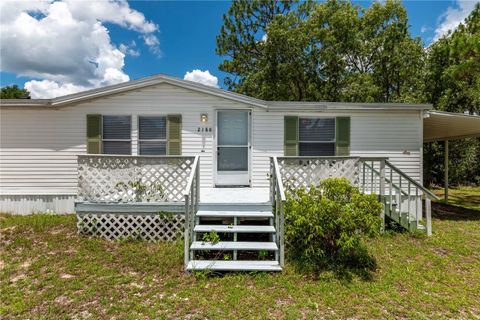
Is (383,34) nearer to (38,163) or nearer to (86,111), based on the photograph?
(86,111)

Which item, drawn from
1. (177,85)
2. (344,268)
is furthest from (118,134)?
(344,268)

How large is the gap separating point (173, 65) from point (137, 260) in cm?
1131

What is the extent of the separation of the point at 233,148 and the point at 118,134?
3140 millimetres

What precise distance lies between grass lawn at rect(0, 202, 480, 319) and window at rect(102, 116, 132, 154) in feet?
8.51

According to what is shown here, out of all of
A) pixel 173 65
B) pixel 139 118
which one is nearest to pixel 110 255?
pixel 139 118

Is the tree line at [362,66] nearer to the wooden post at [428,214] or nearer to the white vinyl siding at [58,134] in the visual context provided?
the white vinyl siding at [58,134]

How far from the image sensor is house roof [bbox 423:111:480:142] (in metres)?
6.70

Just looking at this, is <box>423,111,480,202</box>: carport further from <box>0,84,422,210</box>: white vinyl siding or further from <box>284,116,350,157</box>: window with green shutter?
<box>0,84,422,210</box>: white vinyl siding

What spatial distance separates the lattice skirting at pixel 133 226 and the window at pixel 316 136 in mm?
3981

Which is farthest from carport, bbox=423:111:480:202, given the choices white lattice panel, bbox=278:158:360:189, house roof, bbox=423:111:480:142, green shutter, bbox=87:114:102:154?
green shutter, bbox=87:114:102:154

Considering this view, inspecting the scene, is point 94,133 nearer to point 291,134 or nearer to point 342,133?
point 291,134

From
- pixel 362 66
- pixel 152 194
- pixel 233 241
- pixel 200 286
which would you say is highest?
pixel 362 66

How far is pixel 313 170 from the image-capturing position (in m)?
4.84

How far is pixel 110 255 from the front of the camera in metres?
4.32
